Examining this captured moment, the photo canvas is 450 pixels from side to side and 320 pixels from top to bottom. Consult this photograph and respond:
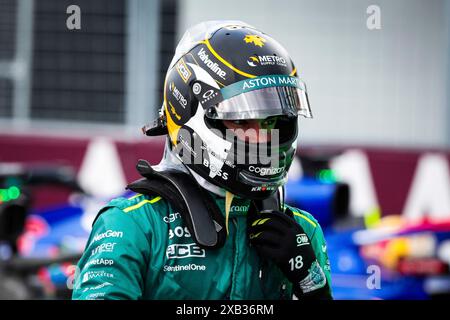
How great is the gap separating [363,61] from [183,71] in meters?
Answer: 6.15

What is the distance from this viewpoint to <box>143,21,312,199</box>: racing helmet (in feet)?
8.38

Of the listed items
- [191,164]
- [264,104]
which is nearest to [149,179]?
[191,164]

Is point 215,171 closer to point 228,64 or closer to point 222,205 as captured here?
point 222,205

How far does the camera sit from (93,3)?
888cm

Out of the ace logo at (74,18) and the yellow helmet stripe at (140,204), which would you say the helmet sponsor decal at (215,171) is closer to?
the yellow helmet stripe at (140,204)

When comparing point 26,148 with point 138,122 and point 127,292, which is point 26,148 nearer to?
point 138,122

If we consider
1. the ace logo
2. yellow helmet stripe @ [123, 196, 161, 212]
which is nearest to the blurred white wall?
the ace logo

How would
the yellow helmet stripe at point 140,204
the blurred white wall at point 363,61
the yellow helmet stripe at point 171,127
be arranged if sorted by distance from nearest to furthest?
1. the yellow helmet stripe at point 140,204
2. the yellow helmet stripe at point 171,127
3. the blurred white wall at point 363,61

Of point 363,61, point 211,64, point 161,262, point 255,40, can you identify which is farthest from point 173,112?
point 363,61

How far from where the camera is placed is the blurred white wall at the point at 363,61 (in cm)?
828

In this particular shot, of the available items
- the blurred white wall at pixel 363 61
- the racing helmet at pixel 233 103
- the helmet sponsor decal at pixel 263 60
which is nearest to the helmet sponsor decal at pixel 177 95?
the racing helmet at pixel 233 103

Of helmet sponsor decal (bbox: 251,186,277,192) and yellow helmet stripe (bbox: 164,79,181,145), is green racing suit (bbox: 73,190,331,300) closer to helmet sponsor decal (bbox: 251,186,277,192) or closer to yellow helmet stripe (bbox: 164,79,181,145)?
helmet sponsor decal (bbox: 251,186,277,192)

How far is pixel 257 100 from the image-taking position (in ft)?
8.31
